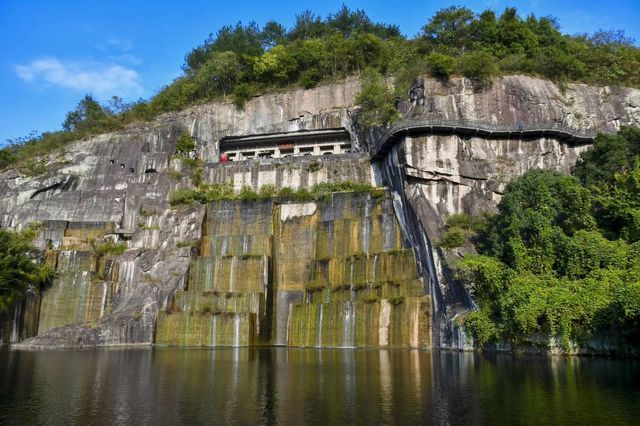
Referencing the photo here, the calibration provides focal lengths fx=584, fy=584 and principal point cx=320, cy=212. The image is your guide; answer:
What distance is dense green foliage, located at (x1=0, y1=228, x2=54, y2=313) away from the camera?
3972cm

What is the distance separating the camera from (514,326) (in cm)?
2902

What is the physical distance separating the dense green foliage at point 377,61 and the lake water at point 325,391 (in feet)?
91.8

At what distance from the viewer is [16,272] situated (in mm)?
39938

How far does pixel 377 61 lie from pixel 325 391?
4724 centimetres

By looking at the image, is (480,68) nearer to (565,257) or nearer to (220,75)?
(565,257)

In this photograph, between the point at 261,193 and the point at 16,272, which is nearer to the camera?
the point at 16,272

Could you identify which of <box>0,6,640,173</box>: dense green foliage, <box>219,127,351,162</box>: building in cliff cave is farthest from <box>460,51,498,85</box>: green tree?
<box>219,127,351,162</box>: building in cliff cave

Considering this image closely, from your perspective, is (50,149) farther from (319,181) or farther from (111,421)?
(111,421)

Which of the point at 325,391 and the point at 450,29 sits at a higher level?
the point at 450,29

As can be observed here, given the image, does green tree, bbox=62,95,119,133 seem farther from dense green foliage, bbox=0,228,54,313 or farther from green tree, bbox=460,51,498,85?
green tree, bbox=460,51,498,85

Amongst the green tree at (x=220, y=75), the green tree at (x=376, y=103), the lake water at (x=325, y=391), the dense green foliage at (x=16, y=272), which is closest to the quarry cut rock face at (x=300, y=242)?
the dense green foliage at (x=16, y=272)

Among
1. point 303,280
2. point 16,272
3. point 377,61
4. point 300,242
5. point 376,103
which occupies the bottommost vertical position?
point 303,280

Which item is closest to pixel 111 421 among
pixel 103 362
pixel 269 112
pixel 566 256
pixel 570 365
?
pixel 103 362

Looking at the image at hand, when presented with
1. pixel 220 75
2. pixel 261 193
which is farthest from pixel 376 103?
pixel 220 75
